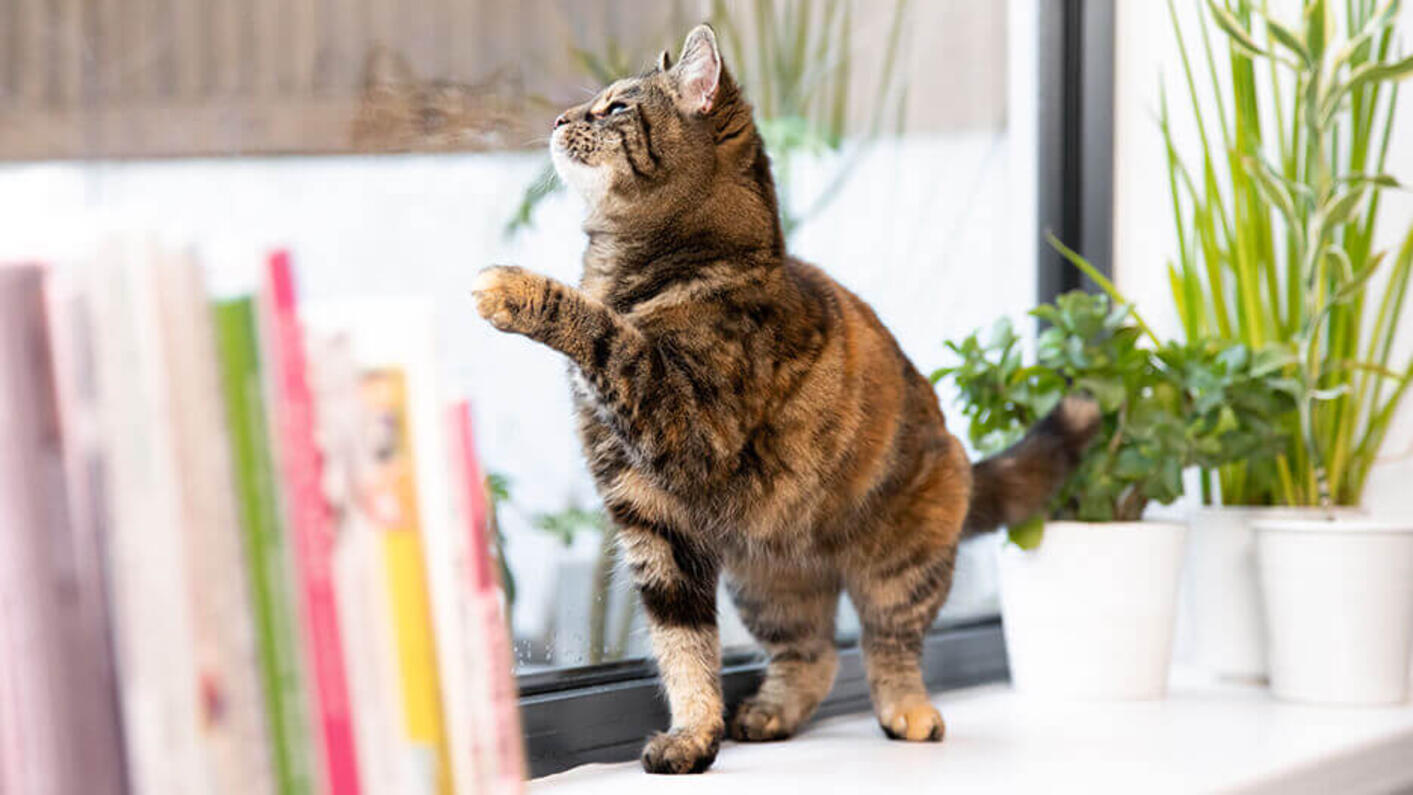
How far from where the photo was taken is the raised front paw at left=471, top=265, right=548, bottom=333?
892 millimetres

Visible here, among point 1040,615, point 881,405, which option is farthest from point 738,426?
point 1040,615

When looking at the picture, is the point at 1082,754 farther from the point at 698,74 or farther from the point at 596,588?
the point at 698,74

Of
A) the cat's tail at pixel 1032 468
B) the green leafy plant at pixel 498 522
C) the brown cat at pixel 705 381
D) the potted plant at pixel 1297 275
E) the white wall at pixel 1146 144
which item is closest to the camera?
the brown cat at pixel 705 381

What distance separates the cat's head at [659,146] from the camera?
1.05 m

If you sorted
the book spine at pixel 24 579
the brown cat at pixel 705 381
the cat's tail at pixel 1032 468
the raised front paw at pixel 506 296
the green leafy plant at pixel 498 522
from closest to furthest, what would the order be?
the book spine at pixel 24 579
the raised front paw at pixel 506 296
the brown cat at pixel 705 381
the green leafy plant at pixel 498 522
the cat's tail at pixel 1032 468

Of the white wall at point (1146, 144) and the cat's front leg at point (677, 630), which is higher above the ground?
the white wall at point (1146, 144)

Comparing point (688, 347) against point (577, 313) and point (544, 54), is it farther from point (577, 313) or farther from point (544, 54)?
point (544, 54)

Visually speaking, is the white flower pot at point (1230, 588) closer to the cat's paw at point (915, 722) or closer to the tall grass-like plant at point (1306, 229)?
the tall grass-like plant at point (1306, 229)

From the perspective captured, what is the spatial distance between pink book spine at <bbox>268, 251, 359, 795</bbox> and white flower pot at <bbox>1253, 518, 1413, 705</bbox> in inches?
49.7

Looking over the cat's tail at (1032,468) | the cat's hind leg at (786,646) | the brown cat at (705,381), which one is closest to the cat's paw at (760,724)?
the cat's hind leg at (786,646)

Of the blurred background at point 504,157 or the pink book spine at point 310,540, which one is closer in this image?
the pink book spine at point 310,540

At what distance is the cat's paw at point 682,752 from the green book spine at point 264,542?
0.63m

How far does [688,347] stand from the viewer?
1.00m

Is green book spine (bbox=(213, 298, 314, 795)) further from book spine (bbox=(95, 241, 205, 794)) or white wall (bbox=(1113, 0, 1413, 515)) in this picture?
white wall (bbox=(1113, 0, 1413, 515))
